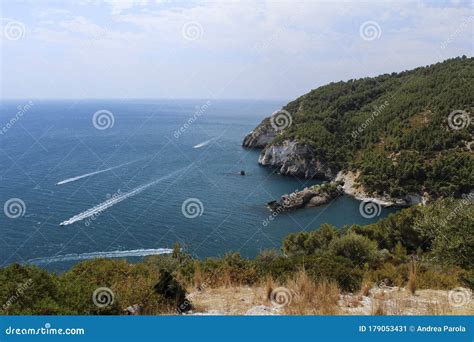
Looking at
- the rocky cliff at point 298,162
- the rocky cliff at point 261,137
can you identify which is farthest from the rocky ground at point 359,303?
the rocky cliff at point 261,137

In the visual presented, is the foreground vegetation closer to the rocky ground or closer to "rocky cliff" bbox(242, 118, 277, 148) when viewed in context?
the rocky ground

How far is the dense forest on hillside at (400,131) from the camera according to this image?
62.8 meters

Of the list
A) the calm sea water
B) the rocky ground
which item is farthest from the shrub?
the calm sea water

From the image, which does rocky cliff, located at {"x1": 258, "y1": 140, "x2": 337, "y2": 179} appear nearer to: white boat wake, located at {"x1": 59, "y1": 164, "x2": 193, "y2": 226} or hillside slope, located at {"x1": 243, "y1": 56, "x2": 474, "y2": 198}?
hillside slope, located at {"x1": 243, "y1": 56, "x2": 474, "y2": 198}

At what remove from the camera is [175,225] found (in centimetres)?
4722

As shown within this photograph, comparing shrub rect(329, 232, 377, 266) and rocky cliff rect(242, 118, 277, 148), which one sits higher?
rocky cliff rect(242, 118, 277, 148)

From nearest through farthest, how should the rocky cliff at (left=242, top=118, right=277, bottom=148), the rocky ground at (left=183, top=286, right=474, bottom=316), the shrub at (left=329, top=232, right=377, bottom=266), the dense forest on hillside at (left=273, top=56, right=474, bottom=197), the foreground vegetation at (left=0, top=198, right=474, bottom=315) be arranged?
1. the foreground vegetation at (left=0, top=198, right=474, bottom=315)
2. the rocky ground at (left=183, top=286, right=474, bottom=316)
3. the shrub at (left=329, top=232, right=377, bottom=266)
4. the dense forest on hillside at (left=273, top=56, right=474, bottom=197)
5. the rocky cliff at (left=242, top=118, right=277, bottom=148)

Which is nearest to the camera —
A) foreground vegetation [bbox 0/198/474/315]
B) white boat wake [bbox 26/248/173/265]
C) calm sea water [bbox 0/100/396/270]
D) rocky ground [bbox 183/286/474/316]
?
foreground vegetation [bbox 0/198/474/315]

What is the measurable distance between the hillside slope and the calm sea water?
20.8 ft

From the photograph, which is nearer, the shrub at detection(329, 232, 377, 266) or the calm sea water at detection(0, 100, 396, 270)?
the shrub at detection(329, 232, 377, 266)

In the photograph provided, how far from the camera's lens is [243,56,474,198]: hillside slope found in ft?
207

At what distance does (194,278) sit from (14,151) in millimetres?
83185

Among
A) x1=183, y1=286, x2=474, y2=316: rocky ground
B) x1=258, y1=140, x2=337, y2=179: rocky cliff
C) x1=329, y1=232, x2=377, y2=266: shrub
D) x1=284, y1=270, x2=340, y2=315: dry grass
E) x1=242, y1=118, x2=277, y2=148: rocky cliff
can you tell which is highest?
x1=242, y1=118, x2=277, y2=148: rocky cliff

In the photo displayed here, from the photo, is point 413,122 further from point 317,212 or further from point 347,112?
point 317,212
